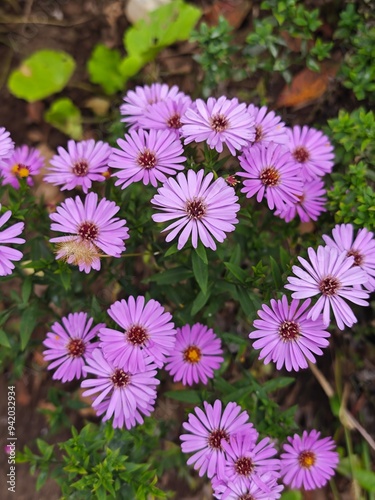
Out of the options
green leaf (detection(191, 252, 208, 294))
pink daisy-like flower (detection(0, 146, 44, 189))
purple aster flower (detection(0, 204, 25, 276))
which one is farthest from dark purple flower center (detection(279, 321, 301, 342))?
pink daisy-like flower (detection(0, 146, 44, 189))

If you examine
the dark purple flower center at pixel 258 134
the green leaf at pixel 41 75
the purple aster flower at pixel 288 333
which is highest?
the green leaf at pixel 41 75

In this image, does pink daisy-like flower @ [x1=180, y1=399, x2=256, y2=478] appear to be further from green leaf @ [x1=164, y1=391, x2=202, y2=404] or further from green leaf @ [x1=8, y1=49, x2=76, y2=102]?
green leaf @ [x1=8, y1=49, x2=76, y2=102]

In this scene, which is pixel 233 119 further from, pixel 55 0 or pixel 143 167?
pixel 55 0

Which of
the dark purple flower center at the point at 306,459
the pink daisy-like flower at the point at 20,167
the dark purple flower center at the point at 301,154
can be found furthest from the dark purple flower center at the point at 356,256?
the pink daisy-like flower at the point at 20,167

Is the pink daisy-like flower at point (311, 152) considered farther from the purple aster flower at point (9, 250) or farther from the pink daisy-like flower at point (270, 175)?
the purple aster flower at point (9, 250)

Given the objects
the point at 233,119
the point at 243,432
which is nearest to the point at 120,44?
the point at 233,119

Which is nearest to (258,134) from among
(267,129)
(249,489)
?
(267,129)

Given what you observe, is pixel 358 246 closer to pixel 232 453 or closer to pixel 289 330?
pixel 289 330
